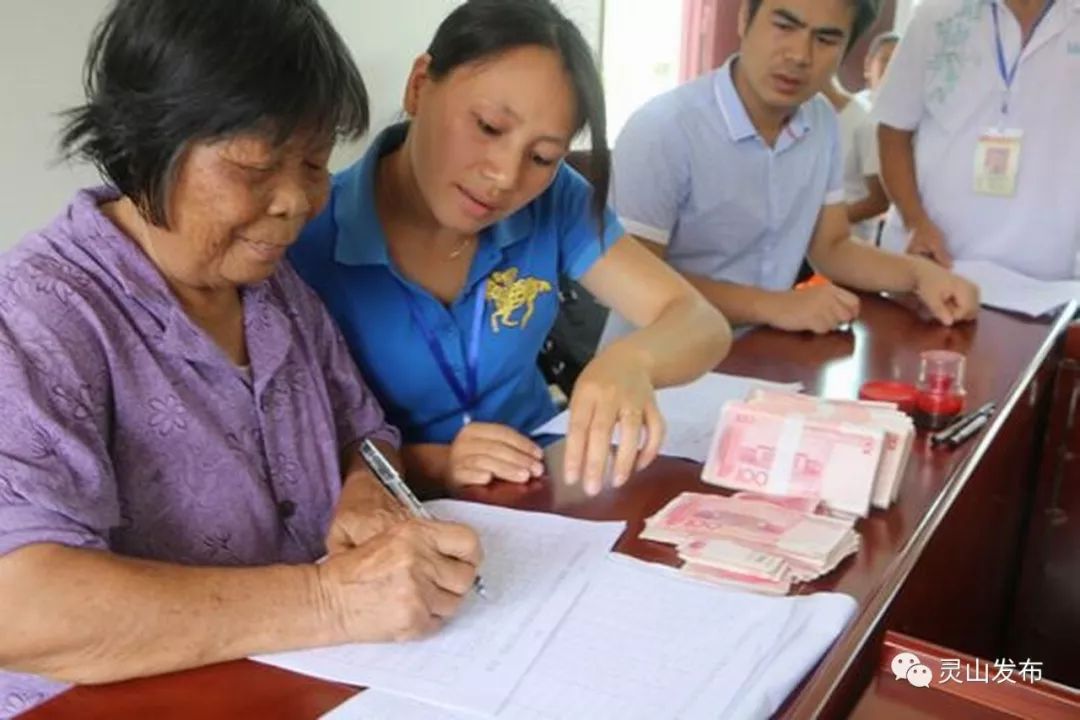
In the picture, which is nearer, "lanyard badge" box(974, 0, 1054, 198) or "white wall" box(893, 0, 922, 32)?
"lanyard badge" box(974, 0, 1054, 198)

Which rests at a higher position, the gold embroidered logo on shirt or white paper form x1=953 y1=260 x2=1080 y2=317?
the gold embroidered logo on shirt

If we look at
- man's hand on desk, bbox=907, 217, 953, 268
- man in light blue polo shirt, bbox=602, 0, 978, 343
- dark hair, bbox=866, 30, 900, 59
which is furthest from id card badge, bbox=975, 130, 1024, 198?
dark hair, bbox=866, 30, 900, 59

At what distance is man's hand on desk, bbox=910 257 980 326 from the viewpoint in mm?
1970

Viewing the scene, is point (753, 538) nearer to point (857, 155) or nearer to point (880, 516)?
point (880, 516)

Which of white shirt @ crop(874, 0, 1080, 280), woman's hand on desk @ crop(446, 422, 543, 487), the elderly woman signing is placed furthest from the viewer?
white shirt @ crop(874, 0, 1080, 280)

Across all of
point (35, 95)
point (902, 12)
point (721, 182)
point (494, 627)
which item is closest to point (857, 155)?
point (721, 182)

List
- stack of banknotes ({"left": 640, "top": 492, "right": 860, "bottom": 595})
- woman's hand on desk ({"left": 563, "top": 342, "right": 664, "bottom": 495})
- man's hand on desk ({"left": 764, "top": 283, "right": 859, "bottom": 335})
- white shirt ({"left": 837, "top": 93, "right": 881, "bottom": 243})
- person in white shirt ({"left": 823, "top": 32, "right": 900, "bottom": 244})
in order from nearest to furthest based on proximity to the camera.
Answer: stack of banknotes ({"left": 640, "top": 492, "right": 860, "bottom": 595})
woman's hand on desk ({"left": 563, "top": 342, "right": 664, "bottom": 495})
man's hand on desk ({"left": 764, "top": 283, "right": 859, "bottom": 335})
person in white shirt ({"left": 823, "top": 32, "right": 900, "bottom": 244})
white shirt ({"left": 837, "top": 93, "right": 881, "bottom": 243})

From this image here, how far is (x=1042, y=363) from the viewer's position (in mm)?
1850

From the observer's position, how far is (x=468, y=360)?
4.87ft

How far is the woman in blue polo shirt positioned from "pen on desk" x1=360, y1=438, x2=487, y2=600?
11 cm

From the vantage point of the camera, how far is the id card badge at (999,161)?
249cm

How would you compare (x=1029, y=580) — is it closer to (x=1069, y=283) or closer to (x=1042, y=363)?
(x=1042, y=363)

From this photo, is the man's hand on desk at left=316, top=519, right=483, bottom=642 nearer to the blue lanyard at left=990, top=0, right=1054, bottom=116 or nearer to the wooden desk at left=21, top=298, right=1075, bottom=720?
the wooden desk at left=21, top=298, right=1075, bottom=720

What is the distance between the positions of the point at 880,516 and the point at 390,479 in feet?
1.75
